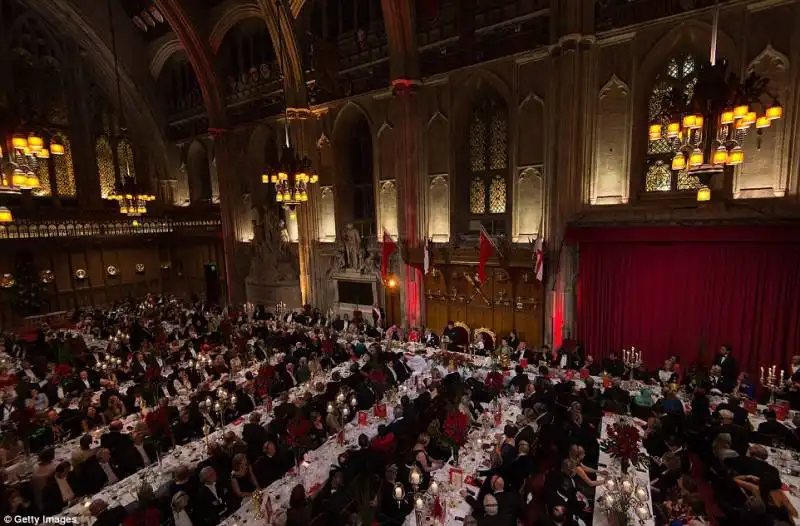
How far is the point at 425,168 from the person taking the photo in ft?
47.5

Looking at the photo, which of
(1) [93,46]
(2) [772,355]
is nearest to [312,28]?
(1) [93,46]

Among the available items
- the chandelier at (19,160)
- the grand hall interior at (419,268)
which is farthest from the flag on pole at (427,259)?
the chandelier at (19,160)

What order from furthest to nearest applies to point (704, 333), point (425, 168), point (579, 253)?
1. point (425, 168)
2. point (579, 253)
3. point (704, 333)

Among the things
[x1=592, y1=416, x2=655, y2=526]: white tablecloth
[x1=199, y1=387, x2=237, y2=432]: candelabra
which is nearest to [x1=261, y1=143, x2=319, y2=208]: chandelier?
[x1=199, y1=387, x2=237, y2=432]: candelabra

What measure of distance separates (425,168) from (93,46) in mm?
19986

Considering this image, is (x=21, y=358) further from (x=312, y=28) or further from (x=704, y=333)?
(x=704, y=333)

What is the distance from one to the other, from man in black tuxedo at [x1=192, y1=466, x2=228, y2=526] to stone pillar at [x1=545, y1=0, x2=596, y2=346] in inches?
401

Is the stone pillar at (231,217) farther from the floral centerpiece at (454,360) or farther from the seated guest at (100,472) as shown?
the seated guest at (100,472)

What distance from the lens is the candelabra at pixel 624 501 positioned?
4797mm

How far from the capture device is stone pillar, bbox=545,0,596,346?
10922 mm

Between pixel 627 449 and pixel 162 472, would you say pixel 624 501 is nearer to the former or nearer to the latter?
pixel 627 449

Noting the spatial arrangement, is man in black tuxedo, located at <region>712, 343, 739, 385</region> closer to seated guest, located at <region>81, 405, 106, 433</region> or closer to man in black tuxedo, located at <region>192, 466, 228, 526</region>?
man in black tuxedo, located at <region>192, 466, 228, 526</region>

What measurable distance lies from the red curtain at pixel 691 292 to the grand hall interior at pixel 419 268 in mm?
61

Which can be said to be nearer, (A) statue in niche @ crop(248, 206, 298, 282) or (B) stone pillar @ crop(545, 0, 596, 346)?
(B) stone pillar @ crop(545, 0, 596, 346)
